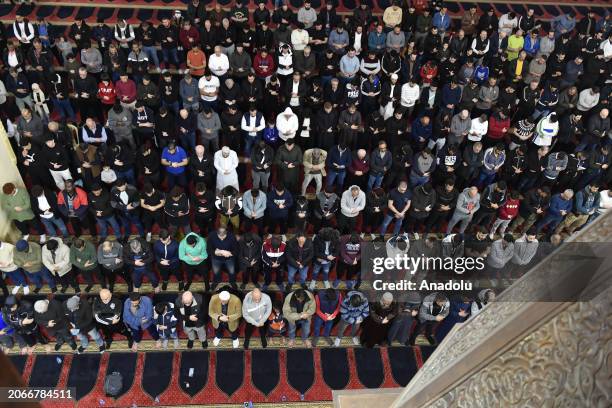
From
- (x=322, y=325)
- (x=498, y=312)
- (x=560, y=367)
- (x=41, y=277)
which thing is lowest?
(x=322, y=325)

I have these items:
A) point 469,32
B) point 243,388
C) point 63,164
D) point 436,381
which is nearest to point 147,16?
point 63,164

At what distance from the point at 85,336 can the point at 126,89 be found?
15.1ft

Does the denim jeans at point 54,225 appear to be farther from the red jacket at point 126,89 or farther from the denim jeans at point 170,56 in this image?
the denim jeans at point 170,56

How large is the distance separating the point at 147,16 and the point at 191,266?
8.36 meters

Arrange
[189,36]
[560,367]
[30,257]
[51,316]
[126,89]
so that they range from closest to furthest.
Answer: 1. [560,367]
2. [51,316]
3. [30,257]
4. [126,89]
5. [189,36]

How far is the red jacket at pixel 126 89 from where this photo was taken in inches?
383

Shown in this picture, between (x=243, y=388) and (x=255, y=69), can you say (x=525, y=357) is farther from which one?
(x=255, y=69)

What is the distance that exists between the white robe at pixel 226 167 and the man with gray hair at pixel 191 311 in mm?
2293

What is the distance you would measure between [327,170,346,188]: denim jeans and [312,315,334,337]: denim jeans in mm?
2747

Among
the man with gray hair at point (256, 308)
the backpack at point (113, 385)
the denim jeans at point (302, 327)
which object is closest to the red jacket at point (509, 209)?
the denim jeans at point (302, 327)

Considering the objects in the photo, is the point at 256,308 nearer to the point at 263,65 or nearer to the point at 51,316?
the point at 51,316

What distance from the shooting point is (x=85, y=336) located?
7.76m

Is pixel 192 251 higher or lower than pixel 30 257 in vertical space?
higher

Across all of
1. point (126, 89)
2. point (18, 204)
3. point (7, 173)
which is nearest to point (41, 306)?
point (18, 204)
